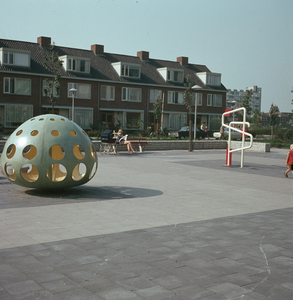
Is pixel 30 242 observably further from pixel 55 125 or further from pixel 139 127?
pixel 139 127

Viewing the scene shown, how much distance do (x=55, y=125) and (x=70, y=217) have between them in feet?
8.58

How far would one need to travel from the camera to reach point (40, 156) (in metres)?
8.44

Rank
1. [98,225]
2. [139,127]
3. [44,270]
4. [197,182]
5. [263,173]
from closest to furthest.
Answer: [44,270]
[98,225]
[197,182]
[263,173]
[139,127]

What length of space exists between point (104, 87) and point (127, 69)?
157 inches

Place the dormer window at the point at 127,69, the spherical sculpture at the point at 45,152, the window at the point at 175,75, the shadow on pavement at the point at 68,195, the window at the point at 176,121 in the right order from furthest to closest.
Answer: the window at the point at 175,75
the window at the point at 176,121
the dormer window at the point at 127,69
the spherical sculpture at the point at 45,152
the shadow on pavement at the point at 68,195

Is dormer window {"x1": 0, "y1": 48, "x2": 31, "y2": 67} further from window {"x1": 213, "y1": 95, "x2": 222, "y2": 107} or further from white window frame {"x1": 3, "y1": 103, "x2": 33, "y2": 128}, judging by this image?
window {"x1": 213, "y1": 95, "x2": 222, "y2": 107}

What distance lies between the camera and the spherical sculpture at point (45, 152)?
335 inches

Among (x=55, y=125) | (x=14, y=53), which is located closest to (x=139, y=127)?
(x=14, y=53)

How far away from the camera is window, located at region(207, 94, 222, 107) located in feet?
176

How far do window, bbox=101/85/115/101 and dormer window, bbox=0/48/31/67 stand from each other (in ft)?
29.0

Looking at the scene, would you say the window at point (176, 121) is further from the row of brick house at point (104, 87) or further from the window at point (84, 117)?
the window at point (84, 117)

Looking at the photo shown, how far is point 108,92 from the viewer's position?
45.5 meters

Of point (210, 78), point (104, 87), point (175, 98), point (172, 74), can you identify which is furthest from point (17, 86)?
point (210, 78)

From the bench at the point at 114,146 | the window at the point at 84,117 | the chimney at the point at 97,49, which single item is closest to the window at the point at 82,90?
the window at the point at 84,117
